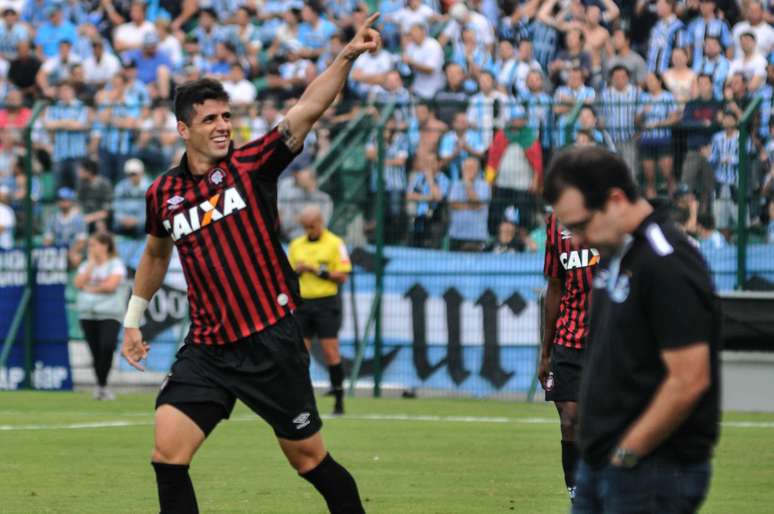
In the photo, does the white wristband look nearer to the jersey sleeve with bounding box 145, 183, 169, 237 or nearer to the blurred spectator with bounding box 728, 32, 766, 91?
the jersey sleeve with bounding box 145, 183, 169, 237

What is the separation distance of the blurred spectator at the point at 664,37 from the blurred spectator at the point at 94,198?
760 centimetres

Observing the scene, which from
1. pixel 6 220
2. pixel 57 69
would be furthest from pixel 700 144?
pixel 57 69

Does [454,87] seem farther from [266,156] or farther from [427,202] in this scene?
[266,156]

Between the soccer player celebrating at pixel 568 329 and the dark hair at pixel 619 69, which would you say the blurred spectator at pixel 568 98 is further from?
the soccer player celebrating at pixel 568 329

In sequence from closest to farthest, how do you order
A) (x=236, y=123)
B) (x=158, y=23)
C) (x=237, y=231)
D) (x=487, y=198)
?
(x=237, y=231), (x=487, y=198), (x=236, y=123), (x=158, y=23)

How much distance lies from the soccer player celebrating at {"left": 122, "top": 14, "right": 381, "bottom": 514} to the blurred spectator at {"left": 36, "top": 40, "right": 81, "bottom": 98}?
18.6 metres

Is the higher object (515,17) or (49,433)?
(515,17)

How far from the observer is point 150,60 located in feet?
84.4

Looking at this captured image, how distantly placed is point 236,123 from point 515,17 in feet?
15.5

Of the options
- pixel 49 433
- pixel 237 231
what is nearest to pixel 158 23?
pixel 49 433

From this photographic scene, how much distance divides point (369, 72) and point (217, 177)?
16580 mm

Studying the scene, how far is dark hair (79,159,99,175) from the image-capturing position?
71.4ft

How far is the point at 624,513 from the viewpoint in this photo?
4.80 meters

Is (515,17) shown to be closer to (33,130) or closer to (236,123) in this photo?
(236,123)
